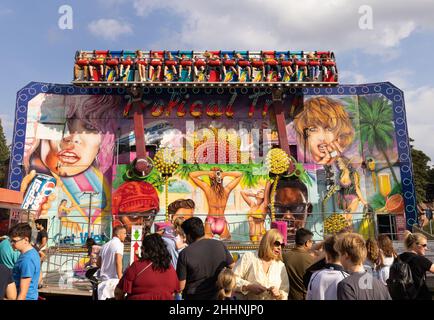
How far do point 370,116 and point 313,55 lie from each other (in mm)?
4996

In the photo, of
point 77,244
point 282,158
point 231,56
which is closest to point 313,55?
point 231,56

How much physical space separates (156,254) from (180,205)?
50.5 feet

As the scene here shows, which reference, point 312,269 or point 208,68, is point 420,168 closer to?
point 208,68

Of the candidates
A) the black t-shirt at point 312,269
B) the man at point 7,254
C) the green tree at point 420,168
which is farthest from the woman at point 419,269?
the green tree at point 420,168

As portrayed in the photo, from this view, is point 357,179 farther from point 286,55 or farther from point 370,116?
point 286,55

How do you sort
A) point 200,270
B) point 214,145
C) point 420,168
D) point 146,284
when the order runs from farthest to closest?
point 420,168, point 214,145, point 200,270, point 146,284

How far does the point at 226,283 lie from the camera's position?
13.7 ft

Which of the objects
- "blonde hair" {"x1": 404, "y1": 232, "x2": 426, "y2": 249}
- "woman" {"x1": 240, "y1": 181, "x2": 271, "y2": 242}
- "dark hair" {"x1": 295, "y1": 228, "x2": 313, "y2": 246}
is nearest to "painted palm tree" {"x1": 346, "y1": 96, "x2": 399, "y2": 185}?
"woman" {"x1": 240, "y1": 181, "x2": 271, "y2": 242}

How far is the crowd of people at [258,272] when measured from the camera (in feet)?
11.5

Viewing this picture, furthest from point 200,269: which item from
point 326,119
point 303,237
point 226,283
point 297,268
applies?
point 326,119

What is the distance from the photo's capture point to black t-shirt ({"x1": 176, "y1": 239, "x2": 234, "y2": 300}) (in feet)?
14.5

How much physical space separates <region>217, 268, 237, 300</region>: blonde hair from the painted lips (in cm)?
1796

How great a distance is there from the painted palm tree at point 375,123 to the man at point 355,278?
18.7 meters

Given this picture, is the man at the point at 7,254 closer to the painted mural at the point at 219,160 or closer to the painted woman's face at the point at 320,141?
the painted mural at the point at 219,160
